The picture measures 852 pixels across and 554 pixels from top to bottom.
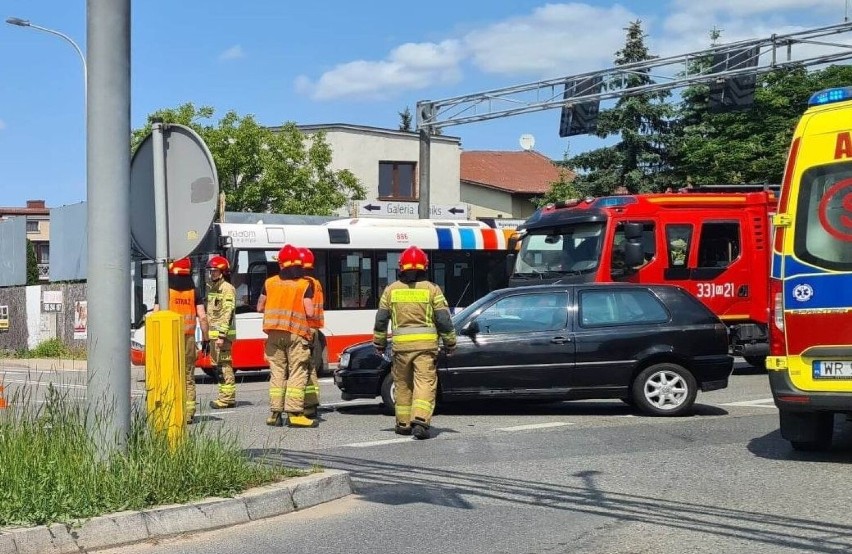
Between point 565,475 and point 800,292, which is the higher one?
point 800,292

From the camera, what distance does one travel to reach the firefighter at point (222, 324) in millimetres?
13164

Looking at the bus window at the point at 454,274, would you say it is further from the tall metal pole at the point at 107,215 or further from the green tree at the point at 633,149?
the green tree at the point at 633,149

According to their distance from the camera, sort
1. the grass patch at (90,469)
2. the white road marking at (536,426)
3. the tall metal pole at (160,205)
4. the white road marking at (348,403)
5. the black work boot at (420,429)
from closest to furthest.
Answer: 1. the grass patch at (90,469)
2. the tall metal pole at (160,205)
3. the black work boot at (420,429)
4. the white road marking at (536,426)
5. the white road marking at (348,403)

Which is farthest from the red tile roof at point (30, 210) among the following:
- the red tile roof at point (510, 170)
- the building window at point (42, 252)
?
the red tile roof at point (510, 170)

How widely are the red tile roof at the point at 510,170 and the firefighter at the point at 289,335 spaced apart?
40.2 meters

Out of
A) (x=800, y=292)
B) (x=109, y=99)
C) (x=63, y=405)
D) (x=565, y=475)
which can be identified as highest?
(x=109, y=99)

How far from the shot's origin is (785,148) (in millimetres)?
40594

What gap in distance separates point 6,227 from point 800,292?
33579 millimetres

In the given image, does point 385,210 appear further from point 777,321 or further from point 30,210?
point 30,210

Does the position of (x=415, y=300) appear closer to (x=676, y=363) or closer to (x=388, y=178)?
(x=676, y=363)

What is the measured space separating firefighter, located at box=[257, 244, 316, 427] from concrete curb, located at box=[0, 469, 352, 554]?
3.80 m

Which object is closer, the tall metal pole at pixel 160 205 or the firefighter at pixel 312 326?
the tall metal pole at pixel 160 205

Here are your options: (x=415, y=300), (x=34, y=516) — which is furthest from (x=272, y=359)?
(x=34, y=516)

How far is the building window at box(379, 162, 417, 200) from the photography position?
4388 cm
